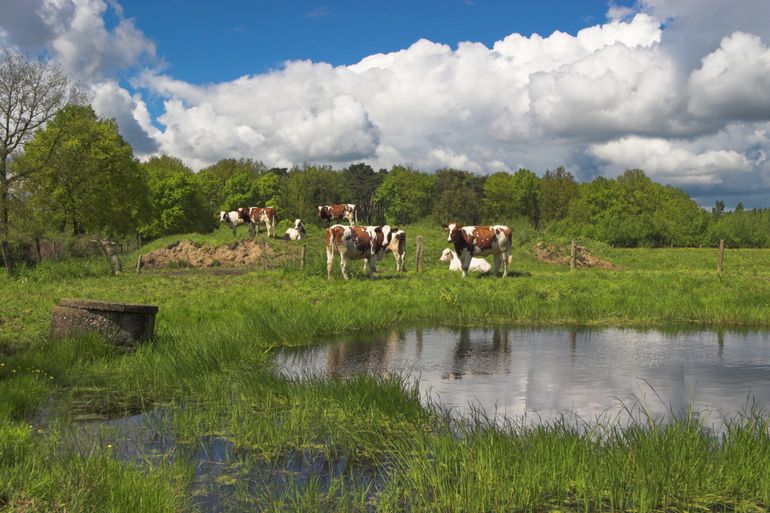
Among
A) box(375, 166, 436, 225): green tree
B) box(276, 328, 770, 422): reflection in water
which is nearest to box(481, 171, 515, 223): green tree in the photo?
box(375, 166, 436, 225): green tree

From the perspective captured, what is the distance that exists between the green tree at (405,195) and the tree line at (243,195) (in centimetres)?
24

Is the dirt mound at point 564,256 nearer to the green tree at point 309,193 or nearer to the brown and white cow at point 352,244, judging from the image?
the brown and white cow at point 352,244

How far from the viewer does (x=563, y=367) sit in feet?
41.3

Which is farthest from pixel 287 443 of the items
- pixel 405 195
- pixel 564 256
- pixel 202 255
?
pixel 405 195

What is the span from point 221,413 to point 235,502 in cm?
303

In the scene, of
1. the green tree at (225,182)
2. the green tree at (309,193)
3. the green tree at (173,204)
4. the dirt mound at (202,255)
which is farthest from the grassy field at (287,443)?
the green tree at (309,193)

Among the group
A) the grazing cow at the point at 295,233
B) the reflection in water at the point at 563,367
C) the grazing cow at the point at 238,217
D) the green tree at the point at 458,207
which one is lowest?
the reflection in water at the point at 563,367

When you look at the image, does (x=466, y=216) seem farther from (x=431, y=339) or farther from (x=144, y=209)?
(x=431, y=339)

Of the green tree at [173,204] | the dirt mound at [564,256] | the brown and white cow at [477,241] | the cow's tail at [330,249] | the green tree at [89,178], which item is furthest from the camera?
the green tree at [173,204]

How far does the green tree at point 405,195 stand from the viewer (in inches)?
4461

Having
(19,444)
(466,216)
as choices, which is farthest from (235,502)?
(466,216)

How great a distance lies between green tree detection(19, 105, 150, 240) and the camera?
4219cm

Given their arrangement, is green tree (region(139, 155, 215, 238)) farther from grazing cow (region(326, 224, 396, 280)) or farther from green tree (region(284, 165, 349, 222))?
grazing cow (region(326, 224, 396, 280))

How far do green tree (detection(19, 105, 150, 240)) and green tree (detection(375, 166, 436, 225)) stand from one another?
58484mm
